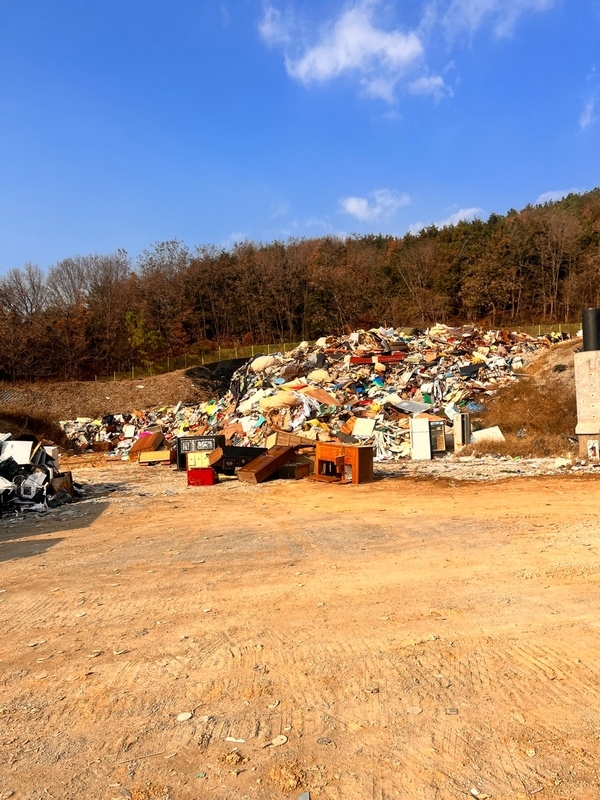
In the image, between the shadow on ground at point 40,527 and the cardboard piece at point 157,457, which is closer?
the shadow on ground at point 40,527

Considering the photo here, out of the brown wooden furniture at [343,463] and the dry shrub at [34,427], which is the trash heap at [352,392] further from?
the brown wooden furniture at [343,463]

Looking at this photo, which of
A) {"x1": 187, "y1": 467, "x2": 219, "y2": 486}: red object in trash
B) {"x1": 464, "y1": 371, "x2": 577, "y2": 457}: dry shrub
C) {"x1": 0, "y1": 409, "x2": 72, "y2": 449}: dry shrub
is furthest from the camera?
{"x1": 0, "y1": 409, "x2": 72, "y2": 449}: dry shrub

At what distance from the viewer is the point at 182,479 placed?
13781mm

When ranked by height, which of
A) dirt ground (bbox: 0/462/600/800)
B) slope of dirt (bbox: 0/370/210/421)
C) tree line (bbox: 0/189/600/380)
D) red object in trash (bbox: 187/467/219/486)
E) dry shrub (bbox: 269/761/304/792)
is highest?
tree line (bbox: 0/189/600/380)

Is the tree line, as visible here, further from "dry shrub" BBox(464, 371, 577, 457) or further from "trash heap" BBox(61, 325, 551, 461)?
"dry shrub" BBox(464, 371, 577, 457)

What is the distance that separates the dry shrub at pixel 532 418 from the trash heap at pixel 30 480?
9153 mm

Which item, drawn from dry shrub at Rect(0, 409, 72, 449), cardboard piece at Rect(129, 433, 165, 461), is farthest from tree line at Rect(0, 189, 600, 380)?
cardboard piece at Rect(129, 433, 165, 461)

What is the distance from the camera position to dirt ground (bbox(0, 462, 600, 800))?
2.65 metres

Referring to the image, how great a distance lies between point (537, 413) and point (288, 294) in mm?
30459

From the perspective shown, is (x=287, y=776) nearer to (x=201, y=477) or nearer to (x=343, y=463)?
(x=343, y=463)

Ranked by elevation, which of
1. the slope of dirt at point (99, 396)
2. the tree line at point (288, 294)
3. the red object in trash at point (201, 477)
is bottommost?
A: the red object in trash at point (201, 477)

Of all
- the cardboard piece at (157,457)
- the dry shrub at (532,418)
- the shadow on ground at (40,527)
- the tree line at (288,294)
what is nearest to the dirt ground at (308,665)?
the shadow on ground at (40,527)

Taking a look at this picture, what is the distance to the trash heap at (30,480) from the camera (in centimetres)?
1015

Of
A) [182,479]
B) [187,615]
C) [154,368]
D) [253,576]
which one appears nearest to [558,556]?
[253,576]
